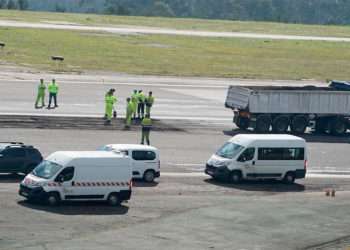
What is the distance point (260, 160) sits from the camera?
1750 inches

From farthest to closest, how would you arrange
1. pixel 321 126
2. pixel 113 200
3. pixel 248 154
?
1. pixel 321 126
2. pixel 248 154
3. pixel 113 200

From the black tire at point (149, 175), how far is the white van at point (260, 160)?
2735 millimetres

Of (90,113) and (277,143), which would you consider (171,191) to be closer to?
(277,143)

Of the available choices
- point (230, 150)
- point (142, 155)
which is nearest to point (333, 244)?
point (142, 155)

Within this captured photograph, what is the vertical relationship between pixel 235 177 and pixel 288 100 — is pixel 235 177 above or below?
below

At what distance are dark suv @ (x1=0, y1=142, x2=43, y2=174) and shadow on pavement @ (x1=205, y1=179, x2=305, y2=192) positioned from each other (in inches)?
279

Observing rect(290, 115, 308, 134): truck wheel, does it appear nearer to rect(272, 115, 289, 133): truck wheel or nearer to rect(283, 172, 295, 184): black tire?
rect(272, 115, 289, 133): truck wheel

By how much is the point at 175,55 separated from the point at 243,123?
128ft

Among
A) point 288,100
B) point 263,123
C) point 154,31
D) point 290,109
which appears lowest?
point 263,123

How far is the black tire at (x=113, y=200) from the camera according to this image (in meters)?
37.2

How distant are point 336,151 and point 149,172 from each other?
A: 1470 cm

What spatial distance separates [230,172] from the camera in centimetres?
4397

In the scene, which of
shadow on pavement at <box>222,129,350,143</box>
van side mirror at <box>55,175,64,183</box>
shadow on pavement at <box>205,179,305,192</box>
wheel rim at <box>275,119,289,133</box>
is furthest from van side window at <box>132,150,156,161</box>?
wheel rim at <box>275,119,289,133</box>

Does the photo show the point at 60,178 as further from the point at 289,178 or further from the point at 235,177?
the point at 289,178
